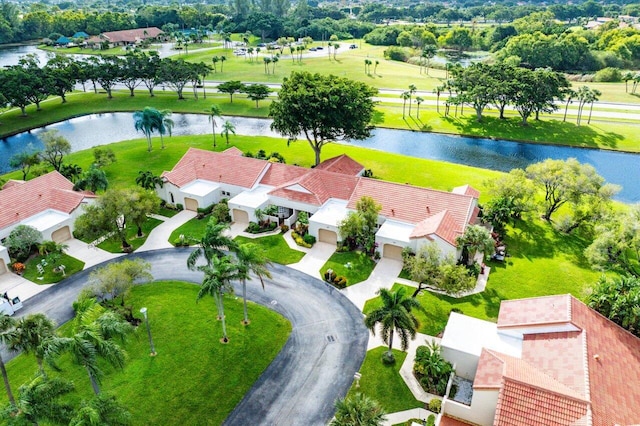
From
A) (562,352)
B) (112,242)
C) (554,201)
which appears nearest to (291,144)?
(112,242)

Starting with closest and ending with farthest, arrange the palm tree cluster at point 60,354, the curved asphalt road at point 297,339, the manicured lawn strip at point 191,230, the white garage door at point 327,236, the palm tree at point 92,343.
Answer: the palm tree cluster at point 60,354 → the palm tree at point 92,343 → the curved asphalt road at point 297,339 → the white garage door at point 327,236 → the manicured lawn strip at point 191,230

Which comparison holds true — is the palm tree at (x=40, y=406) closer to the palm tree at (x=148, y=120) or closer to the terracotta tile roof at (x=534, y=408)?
the terracotta tile roof at (x=534, y=408)

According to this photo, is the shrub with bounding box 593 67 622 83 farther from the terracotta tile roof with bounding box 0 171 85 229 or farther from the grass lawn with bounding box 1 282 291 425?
the terracotta tile roof with bounding box 0 171 85 229

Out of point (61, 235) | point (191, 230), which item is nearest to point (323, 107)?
point (191, 230)

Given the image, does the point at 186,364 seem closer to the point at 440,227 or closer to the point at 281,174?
the point at 440,227

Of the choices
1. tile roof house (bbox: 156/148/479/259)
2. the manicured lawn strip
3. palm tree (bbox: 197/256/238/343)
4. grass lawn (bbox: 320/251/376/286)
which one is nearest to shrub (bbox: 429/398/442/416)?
grass lawn (bbox: 320/251/376/286)

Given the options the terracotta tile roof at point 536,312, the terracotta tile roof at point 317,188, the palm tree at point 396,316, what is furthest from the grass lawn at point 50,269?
the terracotta tile roof at point 536,312

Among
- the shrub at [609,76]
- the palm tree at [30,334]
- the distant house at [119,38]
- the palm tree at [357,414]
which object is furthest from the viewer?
the distant house at [119,38]
